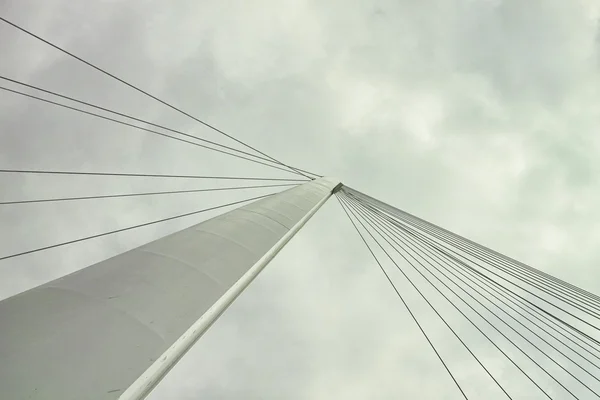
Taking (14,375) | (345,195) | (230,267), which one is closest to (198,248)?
(230,267)

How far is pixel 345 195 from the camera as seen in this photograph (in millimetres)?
13766

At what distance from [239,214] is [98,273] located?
236cm

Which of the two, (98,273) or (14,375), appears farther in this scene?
(98,273)

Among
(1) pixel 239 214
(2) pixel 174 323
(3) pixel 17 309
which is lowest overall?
(3) pixel 17 309

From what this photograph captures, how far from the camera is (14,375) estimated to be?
2262 millimetres

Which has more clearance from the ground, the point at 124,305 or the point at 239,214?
the point at 239,214

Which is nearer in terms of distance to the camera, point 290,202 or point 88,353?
point 88,353

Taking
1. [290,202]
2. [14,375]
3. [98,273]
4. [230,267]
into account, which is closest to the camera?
[14,375]

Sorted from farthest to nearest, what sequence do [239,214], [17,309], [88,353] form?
1. [239,214]
2. [17,309]
3. [88,353]

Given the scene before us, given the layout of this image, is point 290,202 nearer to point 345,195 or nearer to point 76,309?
point 76,309

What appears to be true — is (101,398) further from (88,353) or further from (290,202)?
(290,202)

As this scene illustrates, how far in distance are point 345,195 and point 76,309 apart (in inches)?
446

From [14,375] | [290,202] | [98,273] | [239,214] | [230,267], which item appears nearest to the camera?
[14,375]

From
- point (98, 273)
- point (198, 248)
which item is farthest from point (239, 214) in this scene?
point (98, 273)
